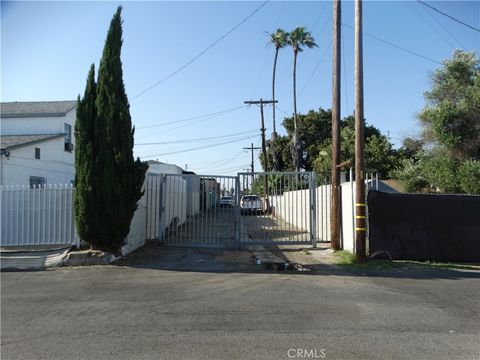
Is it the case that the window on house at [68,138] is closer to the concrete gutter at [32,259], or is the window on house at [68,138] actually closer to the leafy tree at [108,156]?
the concrete gutter at [32,259]

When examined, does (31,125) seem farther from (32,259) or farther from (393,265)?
(393,265)

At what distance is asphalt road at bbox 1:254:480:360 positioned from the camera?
5406mm

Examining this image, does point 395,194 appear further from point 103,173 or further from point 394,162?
point 394,162

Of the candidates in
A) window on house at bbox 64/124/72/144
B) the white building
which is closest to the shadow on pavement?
the white building

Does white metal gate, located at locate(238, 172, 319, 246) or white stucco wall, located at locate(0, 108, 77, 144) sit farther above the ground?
white stucco wall, located at locate(0, 108, 77, 144)

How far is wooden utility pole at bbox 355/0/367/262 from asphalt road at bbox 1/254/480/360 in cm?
161

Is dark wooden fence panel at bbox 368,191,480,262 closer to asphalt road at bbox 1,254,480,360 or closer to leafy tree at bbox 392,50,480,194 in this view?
asphalt road at bbox 1,254,480,360

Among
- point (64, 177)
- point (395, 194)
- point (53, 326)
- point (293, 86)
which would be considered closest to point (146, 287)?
point (53, 326)

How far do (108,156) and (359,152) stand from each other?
20.8 ft

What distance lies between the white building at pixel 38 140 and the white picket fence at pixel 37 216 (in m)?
7.36

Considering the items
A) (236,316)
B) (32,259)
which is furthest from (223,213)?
(236,316)

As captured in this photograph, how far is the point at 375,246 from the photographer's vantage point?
12.4 metres

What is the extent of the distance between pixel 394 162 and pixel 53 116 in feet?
77.4

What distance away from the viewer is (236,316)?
677 cm
